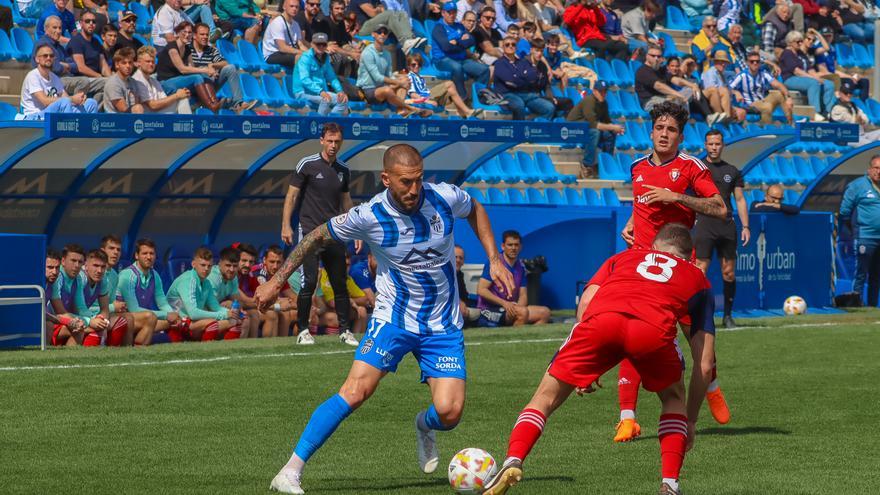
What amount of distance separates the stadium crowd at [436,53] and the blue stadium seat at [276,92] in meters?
0.08

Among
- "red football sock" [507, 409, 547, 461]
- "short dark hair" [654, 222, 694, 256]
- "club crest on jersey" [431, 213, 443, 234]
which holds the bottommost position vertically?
"red football sock" [507, 409, 547, 461]

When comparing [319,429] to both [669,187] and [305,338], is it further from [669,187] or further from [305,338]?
[305,338]

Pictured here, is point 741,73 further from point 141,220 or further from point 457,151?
point 141,220

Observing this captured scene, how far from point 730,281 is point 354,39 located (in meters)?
7.74

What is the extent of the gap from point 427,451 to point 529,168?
14804mm

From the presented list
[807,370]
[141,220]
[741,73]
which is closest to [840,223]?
[741,73]

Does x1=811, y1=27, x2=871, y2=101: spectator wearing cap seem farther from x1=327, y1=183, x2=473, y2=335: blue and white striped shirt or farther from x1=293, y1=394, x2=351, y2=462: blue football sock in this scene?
x1=293, y1=394, x2=351, y2=462: blue football sock

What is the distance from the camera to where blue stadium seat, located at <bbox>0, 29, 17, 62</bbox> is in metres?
17.9

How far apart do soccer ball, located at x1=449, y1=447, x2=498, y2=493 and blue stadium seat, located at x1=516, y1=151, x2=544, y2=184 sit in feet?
49.3

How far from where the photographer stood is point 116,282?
46.5 ft

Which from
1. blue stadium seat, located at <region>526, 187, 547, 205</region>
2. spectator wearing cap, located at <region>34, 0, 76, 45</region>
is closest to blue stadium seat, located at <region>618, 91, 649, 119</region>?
blue stadium seat, located at <region>526, 187, 547, 205</region>

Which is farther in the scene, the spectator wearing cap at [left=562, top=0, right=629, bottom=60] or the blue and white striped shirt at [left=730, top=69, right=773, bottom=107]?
the blue and white striped shirt at [left=730, top=69, right=773, bottom=107]

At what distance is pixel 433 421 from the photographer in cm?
747

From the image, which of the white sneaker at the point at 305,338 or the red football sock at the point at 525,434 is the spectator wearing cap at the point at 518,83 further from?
the red football sock at the point at 525,434
